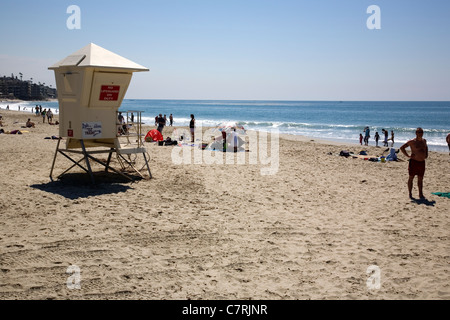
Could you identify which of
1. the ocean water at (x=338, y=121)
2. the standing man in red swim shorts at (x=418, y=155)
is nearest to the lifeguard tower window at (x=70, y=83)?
the standing man in red swim shorts at (x=418, y=155)

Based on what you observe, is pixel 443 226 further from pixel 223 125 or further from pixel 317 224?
pixel 223 125

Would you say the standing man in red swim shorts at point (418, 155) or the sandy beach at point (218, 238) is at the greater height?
the standing man in red swim shorts at point (418, 155)

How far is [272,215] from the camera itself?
7.18 meters

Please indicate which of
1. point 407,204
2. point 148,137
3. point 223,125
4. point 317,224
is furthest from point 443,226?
point 148,137

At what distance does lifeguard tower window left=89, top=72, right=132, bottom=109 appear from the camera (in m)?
8.48

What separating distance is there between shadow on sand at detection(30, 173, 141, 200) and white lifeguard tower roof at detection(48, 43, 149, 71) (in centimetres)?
278

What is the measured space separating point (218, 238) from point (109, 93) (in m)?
4.85

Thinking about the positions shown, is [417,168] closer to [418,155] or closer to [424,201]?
[418,155]

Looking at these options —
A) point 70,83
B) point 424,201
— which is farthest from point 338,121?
point 70,83

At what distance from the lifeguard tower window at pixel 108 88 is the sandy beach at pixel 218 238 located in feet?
6.54

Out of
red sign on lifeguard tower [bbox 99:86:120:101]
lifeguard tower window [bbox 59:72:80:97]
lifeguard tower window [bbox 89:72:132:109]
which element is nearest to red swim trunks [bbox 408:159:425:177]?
lifeguard tower window [bbox 89:72:132:109]

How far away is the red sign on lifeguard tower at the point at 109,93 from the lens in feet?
28.3

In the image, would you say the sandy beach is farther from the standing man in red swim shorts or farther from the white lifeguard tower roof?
the white lifeguard tower roof

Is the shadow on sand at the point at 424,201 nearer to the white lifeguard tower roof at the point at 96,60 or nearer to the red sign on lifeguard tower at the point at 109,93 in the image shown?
the white lifeguard tower roof at the point at 96,60
